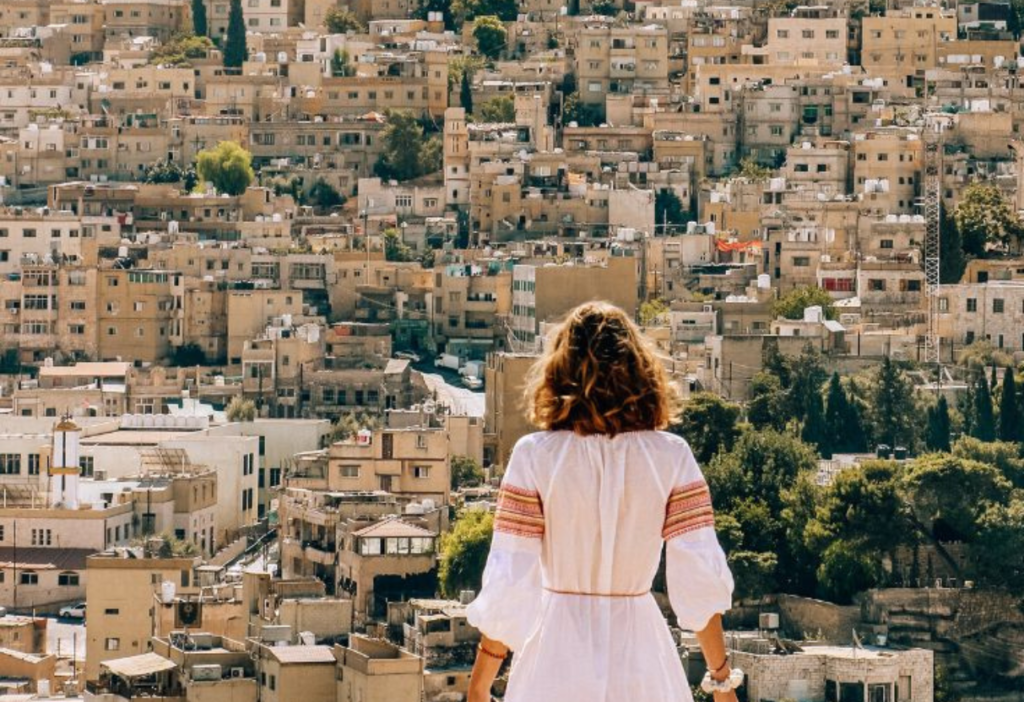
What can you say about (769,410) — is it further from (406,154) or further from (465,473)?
(406,154)

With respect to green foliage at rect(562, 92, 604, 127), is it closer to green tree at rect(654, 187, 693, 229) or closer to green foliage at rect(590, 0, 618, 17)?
green tree at rect(654, 187, 693, 229)

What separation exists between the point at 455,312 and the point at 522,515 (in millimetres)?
52181

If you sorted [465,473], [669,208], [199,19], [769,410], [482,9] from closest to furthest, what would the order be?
[769,410], [465,473], [669,208], [482,9], [199,19]

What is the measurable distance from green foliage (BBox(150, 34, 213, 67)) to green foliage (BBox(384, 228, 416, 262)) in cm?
1288

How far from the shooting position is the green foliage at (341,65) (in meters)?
75.6

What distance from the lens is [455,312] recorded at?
60531 millimetres

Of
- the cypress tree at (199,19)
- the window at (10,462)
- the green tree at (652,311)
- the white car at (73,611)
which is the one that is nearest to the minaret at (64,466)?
the window at (10,462)

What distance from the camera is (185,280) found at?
61125 millimetres

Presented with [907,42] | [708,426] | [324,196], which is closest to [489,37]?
[907,42]

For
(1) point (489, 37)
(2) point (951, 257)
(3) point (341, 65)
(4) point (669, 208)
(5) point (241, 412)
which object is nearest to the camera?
(5) point (241, 412)

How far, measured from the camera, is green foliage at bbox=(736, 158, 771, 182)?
66.8 metres

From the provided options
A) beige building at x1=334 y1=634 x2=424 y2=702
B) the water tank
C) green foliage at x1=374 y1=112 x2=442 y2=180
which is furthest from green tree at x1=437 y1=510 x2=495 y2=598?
green foliage at x1=374 y1=112 x2=442 y2=180

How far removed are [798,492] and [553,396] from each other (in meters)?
35.5

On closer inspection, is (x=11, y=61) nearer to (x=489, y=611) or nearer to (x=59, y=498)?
(x=59, y=498)
